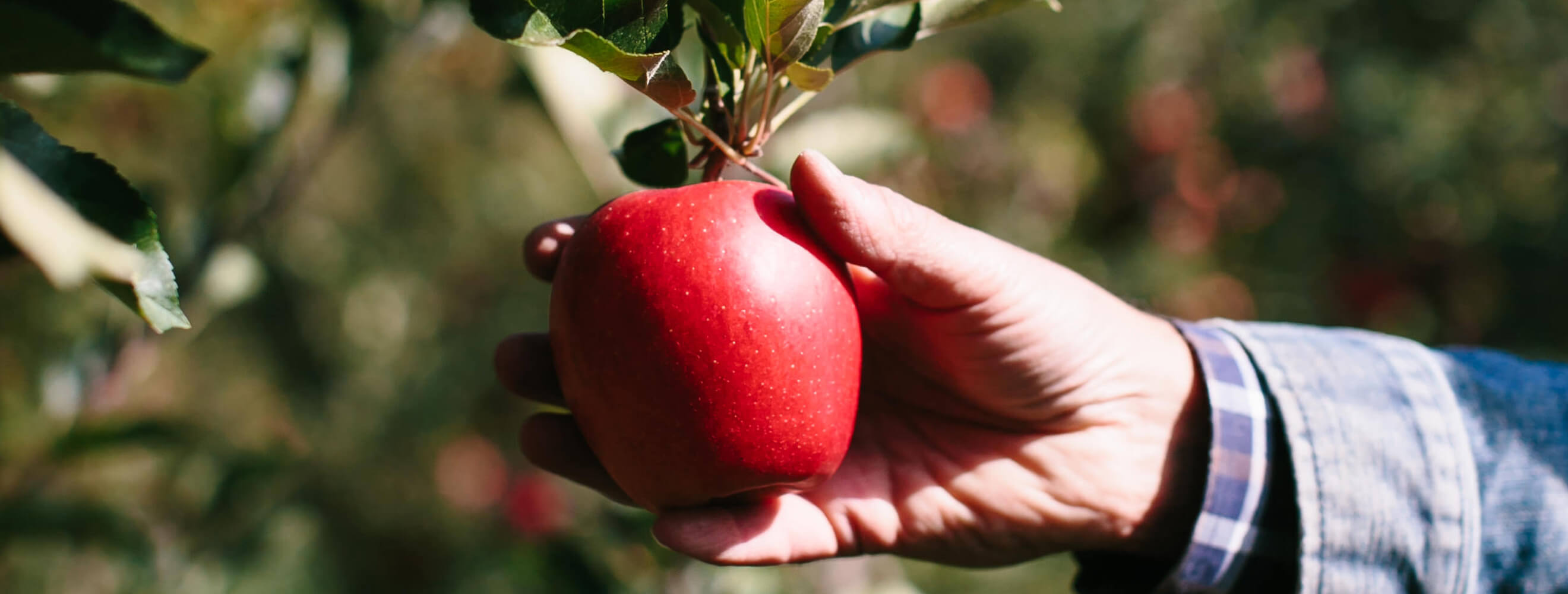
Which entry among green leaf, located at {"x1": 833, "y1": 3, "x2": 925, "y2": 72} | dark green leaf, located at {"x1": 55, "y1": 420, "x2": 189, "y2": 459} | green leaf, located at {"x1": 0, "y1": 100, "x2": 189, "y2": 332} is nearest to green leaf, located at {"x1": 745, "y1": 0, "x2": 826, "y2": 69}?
green leaf, located at {"x1": 833, "y1": 3, "x2": 925, "y2": 72}

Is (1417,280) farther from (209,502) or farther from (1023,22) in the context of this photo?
(209,502)

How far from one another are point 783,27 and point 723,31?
85mm

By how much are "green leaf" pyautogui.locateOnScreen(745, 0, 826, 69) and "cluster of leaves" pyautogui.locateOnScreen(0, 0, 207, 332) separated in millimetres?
325

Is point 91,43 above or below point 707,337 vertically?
above

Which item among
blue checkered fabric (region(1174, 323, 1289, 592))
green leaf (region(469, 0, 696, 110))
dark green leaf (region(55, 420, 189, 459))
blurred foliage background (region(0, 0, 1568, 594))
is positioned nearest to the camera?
green leaf (region(469, 0, 696, 110))

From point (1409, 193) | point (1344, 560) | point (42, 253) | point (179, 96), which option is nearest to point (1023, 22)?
point (1409, 193)

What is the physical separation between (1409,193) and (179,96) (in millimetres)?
4047

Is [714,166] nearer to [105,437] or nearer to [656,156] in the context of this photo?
[656,156]

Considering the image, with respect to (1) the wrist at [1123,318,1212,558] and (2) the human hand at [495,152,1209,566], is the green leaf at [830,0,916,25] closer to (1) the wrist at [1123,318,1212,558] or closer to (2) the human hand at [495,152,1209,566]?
(2) the human hand at [495,152,1209,566]

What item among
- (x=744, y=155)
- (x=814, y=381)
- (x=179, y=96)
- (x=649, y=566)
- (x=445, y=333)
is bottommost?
(x=445, y=333)

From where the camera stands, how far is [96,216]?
0.46 meters

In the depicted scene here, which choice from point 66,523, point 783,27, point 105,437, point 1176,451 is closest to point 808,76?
point 783,27

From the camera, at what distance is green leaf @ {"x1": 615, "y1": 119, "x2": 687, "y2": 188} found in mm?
794

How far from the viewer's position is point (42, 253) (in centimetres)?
33
